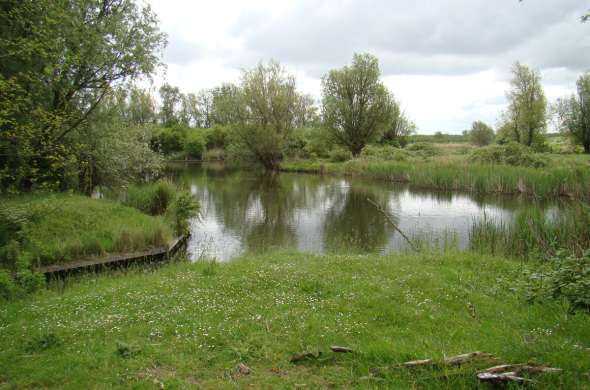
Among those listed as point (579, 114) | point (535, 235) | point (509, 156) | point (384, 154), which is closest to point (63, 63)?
point (535, 235)

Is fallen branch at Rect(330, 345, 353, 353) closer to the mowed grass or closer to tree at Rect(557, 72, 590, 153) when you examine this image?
the mowed grass

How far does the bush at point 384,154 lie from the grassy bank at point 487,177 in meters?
2.04

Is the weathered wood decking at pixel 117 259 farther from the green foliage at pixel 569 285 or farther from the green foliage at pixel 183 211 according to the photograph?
the green foliage at pixel 569 285

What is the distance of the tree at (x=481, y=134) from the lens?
2872 inches

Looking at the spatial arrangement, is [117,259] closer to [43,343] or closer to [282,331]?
[43,343]

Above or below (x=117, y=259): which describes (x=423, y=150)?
above

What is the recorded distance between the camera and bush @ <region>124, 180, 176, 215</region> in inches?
687

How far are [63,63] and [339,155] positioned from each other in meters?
41.4

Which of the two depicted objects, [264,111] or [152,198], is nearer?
[152,198]

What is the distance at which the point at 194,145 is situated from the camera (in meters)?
70.0

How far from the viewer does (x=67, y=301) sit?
6.69m

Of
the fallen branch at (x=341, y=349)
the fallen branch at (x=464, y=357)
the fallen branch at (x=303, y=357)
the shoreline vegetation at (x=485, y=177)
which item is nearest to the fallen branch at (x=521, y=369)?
the fallen branch at (x=464, y=357)

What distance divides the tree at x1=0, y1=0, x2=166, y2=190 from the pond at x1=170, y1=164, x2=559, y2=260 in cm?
543

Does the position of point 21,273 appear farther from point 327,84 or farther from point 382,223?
point 327,84
